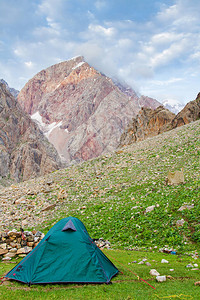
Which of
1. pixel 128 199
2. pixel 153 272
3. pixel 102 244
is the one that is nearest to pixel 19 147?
pixel 128 199

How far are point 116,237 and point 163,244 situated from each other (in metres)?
3.23

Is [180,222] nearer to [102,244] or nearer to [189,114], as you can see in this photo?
[102,244]

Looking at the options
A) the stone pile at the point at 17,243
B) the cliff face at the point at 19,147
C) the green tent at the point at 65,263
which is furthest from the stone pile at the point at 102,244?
the cliff face at the point at 19,147

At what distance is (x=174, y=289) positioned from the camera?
7.25 m

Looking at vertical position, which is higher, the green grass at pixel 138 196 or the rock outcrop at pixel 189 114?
Answer: the rock outcrop at pixel 189 114

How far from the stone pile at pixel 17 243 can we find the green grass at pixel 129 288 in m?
2.27

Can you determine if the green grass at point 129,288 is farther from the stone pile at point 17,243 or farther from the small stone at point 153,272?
the stone pile at point 17,243

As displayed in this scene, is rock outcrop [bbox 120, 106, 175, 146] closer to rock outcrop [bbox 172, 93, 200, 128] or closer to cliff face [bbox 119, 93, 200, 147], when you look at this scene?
cliff face [bbox 119, 93, 200, 147]

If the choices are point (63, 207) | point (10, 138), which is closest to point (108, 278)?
point (63, 207)

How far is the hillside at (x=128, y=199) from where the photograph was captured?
42.5 ft

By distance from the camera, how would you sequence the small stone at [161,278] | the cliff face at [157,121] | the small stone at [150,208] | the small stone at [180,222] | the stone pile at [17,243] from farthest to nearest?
the cliff face at [157,121] < the small stone at [150,208] < the small stone at [180,222] < the stone pile at [17,243] < the small stone at [161,278]

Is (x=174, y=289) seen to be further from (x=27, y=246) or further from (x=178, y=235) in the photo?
(x=27, y=246)

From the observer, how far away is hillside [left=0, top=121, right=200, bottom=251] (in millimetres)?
12953

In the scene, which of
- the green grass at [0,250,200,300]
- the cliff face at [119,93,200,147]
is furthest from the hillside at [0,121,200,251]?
the cliff face at [119,93,200,147]
